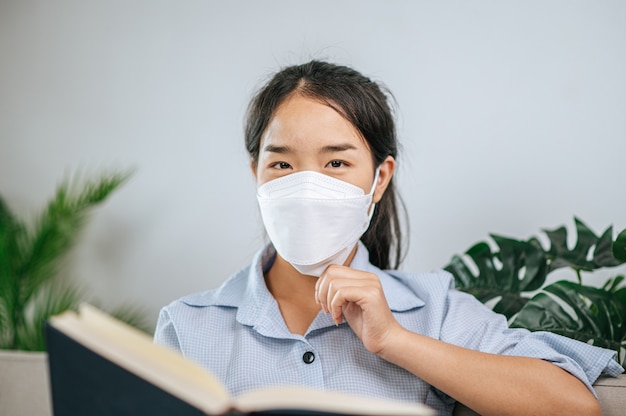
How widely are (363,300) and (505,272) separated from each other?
606mm

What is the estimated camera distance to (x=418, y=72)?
1888 millimetres

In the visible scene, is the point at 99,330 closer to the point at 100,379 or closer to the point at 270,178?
the point at 100,379

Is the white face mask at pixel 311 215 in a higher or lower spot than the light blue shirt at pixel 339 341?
higher

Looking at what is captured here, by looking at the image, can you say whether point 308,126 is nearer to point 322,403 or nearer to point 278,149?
point 278,149

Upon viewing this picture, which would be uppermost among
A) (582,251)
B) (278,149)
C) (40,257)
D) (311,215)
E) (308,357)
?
(278,149)

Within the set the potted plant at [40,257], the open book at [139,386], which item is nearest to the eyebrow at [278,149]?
the open book at [139,386]

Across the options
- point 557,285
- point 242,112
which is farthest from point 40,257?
point 557,285

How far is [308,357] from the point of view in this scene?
47.5 inches

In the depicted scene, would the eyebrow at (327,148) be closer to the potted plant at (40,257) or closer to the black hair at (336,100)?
the black hair at (336,100)

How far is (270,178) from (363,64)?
32.9 inches

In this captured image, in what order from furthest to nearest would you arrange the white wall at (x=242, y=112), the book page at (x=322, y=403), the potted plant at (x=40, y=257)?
the potted plant at (x=40, y=257) → the white wall at (x=242, y=112) → the book page at (x=322, y=403)

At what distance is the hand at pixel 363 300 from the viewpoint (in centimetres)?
108

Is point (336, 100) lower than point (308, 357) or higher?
higher

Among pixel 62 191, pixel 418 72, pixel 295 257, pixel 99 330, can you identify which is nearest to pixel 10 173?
pixel 62 191
